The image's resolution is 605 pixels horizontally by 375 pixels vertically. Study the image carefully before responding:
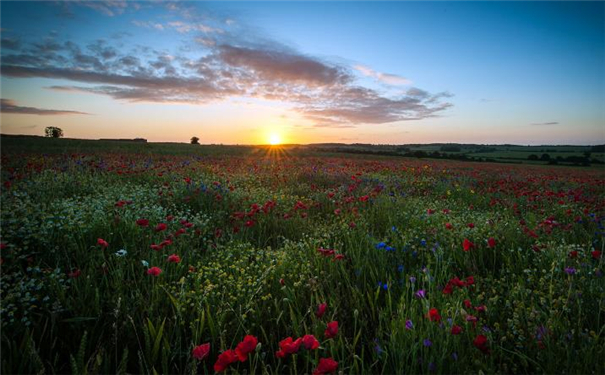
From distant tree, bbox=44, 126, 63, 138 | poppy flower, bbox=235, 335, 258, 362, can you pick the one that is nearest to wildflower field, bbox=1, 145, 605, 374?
poppy flower, bbox=235, 335, 258, 362

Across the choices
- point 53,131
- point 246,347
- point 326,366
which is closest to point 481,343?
point 326,366

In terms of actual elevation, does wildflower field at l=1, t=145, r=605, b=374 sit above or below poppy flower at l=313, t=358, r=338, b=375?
below

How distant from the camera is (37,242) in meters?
3.21

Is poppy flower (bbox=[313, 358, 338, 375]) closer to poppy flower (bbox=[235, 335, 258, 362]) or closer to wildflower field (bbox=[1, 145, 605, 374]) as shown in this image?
wildflower field (bbox=[1, 145, 605, 374])

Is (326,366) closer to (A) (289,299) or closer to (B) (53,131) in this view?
(A) (289,299)

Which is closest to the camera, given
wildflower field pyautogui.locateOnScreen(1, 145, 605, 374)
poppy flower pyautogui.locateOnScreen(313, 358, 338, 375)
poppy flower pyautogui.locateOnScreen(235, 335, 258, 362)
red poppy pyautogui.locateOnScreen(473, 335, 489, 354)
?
poppy flower pyautogui.locateOnScreen(313, 358, 338, 375)

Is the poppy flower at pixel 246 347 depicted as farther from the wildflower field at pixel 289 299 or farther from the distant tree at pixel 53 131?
the distant tree at pixel 53 131

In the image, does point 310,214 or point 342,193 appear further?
point 342,193

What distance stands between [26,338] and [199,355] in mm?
1350

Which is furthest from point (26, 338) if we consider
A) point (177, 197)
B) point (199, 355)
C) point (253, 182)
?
point (253, 182)

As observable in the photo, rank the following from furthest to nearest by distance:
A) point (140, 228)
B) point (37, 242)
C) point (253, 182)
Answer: point (253, 182) < point (140, 228) < point (37, 242)

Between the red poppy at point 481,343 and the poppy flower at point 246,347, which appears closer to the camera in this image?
the poppy flower at point 246,347

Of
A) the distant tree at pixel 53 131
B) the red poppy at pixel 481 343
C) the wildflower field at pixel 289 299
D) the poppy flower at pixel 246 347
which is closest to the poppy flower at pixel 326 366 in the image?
the wildflower field at pixel 289 299

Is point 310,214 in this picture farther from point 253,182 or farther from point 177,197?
point 253,182
